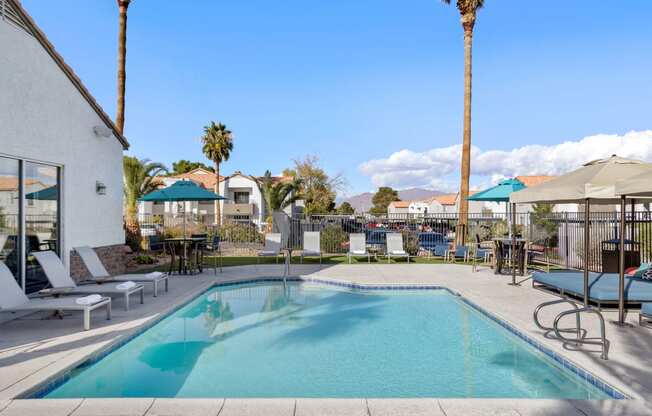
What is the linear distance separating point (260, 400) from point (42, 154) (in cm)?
731

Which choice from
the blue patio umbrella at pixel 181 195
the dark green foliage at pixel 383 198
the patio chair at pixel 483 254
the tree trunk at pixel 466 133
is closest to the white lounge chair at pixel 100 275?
the blue patio umbrella at pixel 181 195

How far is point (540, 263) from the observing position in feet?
49.3

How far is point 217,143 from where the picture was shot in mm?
39219

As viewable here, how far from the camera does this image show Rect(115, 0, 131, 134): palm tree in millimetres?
15953

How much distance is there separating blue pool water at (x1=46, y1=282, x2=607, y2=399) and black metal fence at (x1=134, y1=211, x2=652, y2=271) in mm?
5315

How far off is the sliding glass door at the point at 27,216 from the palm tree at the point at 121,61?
7668mm

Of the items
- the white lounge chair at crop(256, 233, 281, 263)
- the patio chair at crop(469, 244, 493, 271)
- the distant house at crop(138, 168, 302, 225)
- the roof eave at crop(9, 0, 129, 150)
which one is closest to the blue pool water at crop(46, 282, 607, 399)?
the white lounge chair at crop(256, 233, 281, 263)

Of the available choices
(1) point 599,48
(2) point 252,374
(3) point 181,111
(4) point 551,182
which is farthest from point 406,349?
(3) point 181,111

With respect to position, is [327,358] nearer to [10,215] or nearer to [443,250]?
[10,215]

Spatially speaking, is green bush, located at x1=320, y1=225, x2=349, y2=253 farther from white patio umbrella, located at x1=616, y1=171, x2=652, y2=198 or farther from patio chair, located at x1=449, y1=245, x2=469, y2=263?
white patio umbrella, located at x1=616, y1=171, x2=652, y2=198

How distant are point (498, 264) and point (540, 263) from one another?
13.4 ft

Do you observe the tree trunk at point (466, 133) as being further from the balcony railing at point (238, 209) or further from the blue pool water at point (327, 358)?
the balcony railing at point (238, 209)

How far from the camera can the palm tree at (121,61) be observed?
16.0m

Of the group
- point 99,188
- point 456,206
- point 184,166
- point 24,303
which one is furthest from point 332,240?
point 456,206
